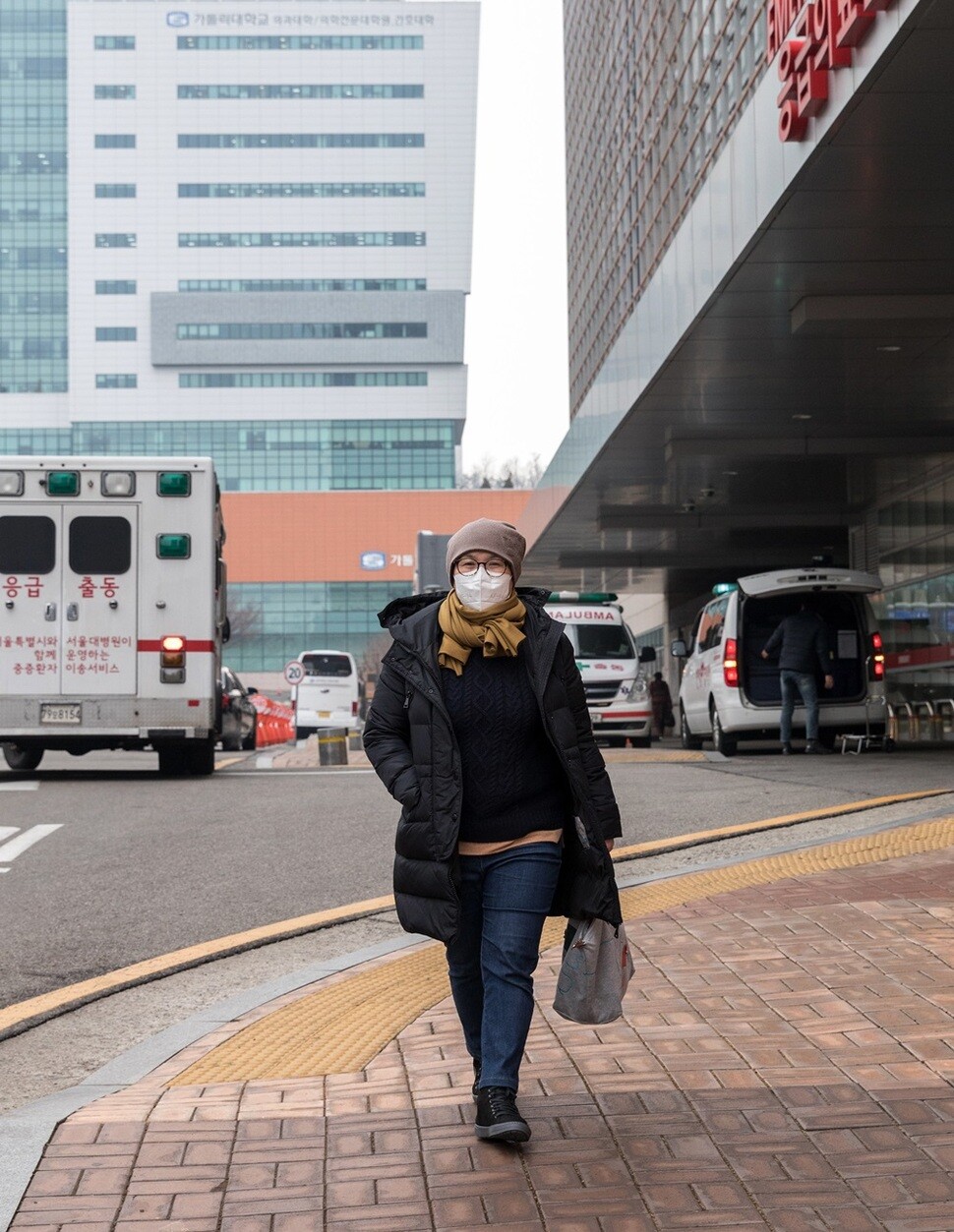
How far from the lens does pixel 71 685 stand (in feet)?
53.7

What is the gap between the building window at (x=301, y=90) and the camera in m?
131

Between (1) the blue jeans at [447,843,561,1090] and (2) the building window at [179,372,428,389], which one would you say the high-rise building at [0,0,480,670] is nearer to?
(2) the building window at [179,372,428,389]

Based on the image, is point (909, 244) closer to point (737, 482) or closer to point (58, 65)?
point (737, 482)

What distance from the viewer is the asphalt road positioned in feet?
26.1

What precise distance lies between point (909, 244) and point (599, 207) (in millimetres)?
39638

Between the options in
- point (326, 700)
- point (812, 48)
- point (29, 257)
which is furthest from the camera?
point (29, 257)

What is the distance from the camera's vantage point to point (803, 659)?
716 inches

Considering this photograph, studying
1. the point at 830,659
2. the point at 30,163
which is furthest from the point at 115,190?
the point at 830,659

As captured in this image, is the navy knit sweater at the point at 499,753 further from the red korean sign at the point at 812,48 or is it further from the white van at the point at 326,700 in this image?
the white van at the point at 326,700

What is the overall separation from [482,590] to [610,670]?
20.6 metres

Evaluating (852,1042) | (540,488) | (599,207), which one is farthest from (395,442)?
(852,1042)

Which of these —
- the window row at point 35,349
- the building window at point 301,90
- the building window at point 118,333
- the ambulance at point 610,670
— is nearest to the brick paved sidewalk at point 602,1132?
the ambulance at point 610,670

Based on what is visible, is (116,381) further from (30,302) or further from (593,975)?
(593,975)

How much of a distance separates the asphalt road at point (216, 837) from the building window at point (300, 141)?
118526mm
